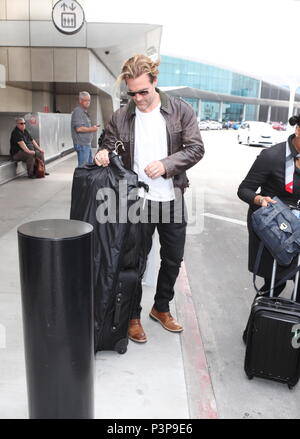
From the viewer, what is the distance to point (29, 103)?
2111cm

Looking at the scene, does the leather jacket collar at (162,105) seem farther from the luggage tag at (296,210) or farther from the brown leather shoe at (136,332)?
the brown leather shoe at (136,332)

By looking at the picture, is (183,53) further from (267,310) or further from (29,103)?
(267,310)

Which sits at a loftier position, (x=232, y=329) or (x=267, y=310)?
(x=267, y=310)

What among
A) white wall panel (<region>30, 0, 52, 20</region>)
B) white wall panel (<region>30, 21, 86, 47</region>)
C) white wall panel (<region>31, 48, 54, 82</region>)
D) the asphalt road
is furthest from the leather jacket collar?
white wall panel (<region>30, 0, 52, 20</region>)

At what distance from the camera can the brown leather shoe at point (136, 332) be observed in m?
3.06

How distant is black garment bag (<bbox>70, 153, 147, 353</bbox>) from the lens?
257cm

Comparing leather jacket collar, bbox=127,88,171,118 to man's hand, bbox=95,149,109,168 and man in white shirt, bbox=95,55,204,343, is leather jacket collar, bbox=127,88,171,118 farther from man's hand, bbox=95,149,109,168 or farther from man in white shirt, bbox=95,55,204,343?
man's hand, bbox=95,149,109,168

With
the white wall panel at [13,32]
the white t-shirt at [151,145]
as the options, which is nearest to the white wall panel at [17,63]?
the white wall panel at [13,32]

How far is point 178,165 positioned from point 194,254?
117 inches

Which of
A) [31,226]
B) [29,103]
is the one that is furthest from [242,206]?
[29,103]

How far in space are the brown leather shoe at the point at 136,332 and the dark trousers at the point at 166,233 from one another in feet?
0.16

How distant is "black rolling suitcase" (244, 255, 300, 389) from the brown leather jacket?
3.44ft

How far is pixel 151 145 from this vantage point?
2771mm

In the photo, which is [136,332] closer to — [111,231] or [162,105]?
[111,231]
